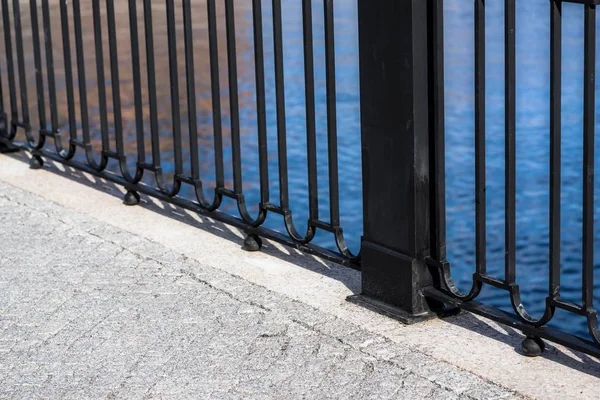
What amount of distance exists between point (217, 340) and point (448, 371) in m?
0.79

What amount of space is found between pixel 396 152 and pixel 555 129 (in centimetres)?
65

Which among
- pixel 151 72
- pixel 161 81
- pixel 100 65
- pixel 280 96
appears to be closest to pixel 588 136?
pixel 280 96

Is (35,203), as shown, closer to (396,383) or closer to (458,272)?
(458,272)

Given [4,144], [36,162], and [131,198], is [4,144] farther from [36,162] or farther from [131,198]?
[131,198]

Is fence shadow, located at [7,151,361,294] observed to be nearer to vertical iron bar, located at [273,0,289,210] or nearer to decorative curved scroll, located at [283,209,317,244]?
decorative curved scroll, located at [283,209,317,244]

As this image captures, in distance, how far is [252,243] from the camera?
4742mm

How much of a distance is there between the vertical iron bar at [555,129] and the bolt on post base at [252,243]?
62.5 inches

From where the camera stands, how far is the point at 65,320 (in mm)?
4055

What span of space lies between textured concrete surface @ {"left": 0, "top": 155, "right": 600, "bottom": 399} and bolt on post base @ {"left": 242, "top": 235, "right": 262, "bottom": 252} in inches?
1.6

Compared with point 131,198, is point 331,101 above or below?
above

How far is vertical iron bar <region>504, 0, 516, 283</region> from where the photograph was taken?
3402 mm

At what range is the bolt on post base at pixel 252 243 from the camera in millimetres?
4746

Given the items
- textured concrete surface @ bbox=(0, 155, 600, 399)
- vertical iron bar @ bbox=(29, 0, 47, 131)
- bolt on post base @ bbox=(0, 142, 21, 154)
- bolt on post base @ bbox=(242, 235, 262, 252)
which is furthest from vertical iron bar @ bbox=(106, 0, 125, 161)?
bolt on post base @ bbox=(0, 142, 21, 154)

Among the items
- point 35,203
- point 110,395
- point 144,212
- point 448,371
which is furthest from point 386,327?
point 35,203
